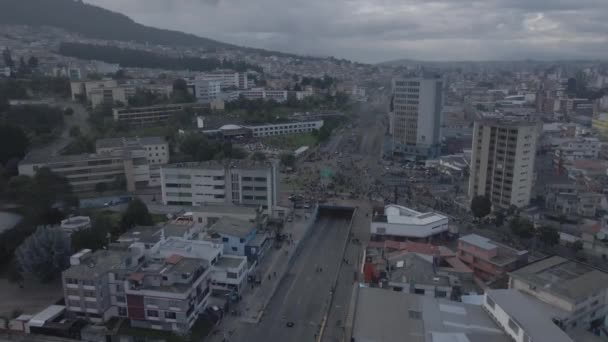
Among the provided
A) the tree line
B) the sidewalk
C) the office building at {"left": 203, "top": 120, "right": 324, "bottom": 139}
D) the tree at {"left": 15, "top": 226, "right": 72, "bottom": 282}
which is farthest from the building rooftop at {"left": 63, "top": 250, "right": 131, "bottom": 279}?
the tree line

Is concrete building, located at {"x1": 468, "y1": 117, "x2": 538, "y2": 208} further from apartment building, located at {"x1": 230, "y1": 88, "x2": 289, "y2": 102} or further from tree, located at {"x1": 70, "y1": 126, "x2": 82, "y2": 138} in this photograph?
apartment building, located at {"x1": 230, "y1": 88, "x2": 289, "y2": 102}

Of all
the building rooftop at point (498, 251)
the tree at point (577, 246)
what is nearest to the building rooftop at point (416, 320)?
the building rooftop at point (498, 251)

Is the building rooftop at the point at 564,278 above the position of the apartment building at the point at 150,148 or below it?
below

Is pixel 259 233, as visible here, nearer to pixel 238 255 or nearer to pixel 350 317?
pixel 238 255

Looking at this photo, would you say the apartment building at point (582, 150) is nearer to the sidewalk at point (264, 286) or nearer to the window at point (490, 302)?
the sidewalk at point (264, 286)

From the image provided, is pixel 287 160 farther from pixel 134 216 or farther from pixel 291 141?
pixel 134 216

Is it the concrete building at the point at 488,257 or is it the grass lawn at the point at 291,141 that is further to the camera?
the grass lawn at the point at 291,141
